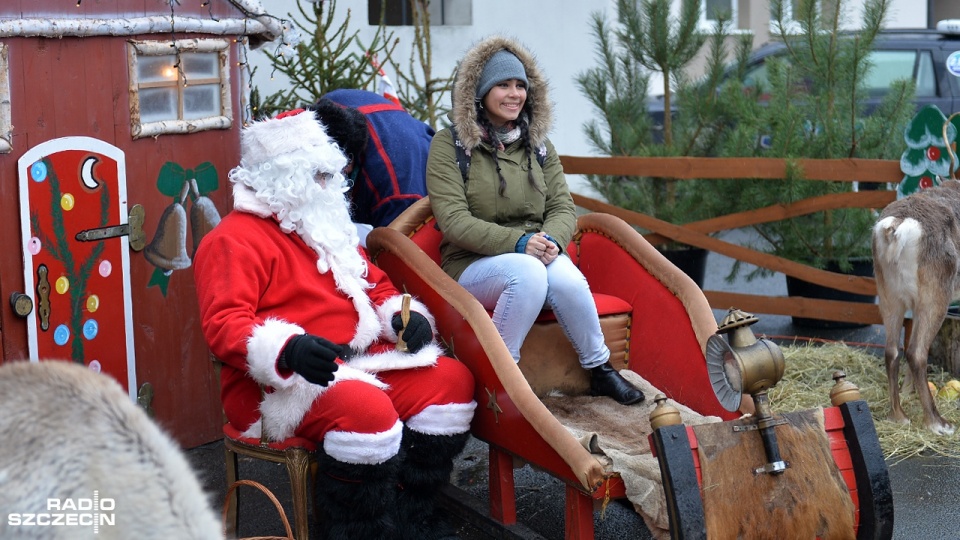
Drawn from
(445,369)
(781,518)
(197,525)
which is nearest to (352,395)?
(445,369)

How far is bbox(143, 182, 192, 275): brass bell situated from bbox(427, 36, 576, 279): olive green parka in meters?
Result: 1.08

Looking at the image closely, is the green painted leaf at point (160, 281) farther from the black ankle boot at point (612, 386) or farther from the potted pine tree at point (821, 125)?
the potted pine tree at point (821, 125)

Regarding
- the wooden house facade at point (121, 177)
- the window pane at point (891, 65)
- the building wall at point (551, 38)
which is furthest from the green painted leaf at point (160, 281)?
the window pane at point (891, 65)

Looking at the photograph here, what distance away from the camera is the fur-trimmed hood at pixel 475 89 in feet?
13.3

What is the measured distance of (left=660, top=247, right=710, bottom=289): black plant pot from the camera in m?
7.26

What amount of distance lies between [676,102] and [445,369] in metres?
4.29

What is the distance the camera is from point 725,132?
23.2ft

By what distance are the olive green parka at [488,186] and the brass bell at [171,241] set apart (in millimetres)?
1081

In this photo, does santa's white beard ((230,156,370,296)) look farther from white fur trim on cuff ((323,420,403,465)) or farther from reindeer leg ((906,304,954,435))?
reindeer leg ((906,304,954,435))

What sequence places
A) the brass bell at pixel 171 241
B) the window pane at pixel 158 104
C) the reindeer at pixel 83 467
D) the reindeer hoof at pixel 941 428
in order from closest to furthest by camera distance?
the reindeer at pixel 83 467
the window pane at pixel 158 104
the brass bell at pixel 171 241
the reindeer hoof at pixel 941 428

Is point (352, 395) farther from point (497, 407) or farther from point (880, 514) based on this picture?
point (880, 514)

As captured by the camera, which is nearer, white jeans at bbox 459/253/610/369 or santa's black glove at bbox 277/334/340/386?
santa's black glove at bbox 277/334/340/386

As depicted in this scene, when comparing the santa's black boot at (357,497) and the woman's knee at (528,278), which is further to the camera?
the woman's knee at (528,278)

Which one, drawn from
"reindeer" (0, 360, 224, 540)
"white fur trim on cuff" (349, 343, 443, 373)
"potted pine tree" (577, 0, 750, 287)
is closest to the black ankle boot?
"white fur trim on cuff" (349, 343, 443, 373)
